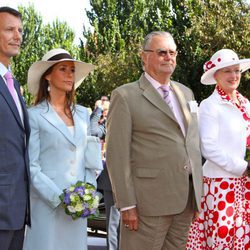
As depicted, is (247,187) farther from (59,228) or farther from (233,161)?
(59,228)

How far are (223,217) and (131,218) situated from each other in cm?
111

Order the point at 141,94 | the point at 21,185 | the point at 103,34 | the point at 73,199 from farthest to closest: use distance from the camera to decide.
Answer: the point at 103,34, the point at 141,94, the point at 73,199, the point at 21,185

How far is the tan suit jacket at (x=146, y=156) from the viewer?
4.14 metres

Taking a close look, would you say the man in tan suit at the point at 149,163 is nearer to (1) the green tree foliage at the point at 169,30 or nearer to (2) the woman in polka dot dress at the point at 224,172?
(2) the woman in polka dot dress at the point at 224,172

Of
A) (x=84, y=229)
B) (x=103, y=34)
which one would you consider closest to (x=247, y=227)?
(x=84, y=229)

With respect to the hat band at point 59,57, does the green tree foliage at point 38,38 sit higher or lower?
higher

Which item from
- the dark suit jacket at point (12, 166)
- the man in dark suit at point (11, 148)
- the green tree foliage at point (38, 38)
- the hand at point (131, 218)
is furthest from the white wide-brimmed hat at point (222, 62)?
the green tree foliage at point (38, 38)

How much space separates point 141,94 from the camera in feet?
14.0

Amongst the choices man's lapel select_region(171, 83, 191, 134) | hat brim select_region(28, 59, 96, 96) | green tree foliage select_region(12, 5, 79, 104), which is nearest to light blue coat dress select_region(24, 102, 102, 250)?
hat brim select_region(28, 59, 96, 96)

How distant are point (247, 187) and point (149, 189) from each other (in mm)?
1276

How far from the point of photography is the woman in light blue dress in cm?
419

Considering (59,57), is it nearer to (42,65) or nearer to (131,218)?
(42,65)

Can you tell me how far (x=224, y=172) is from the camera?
4922 mm

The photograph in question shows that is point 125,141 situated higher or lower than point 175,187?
A: higher
